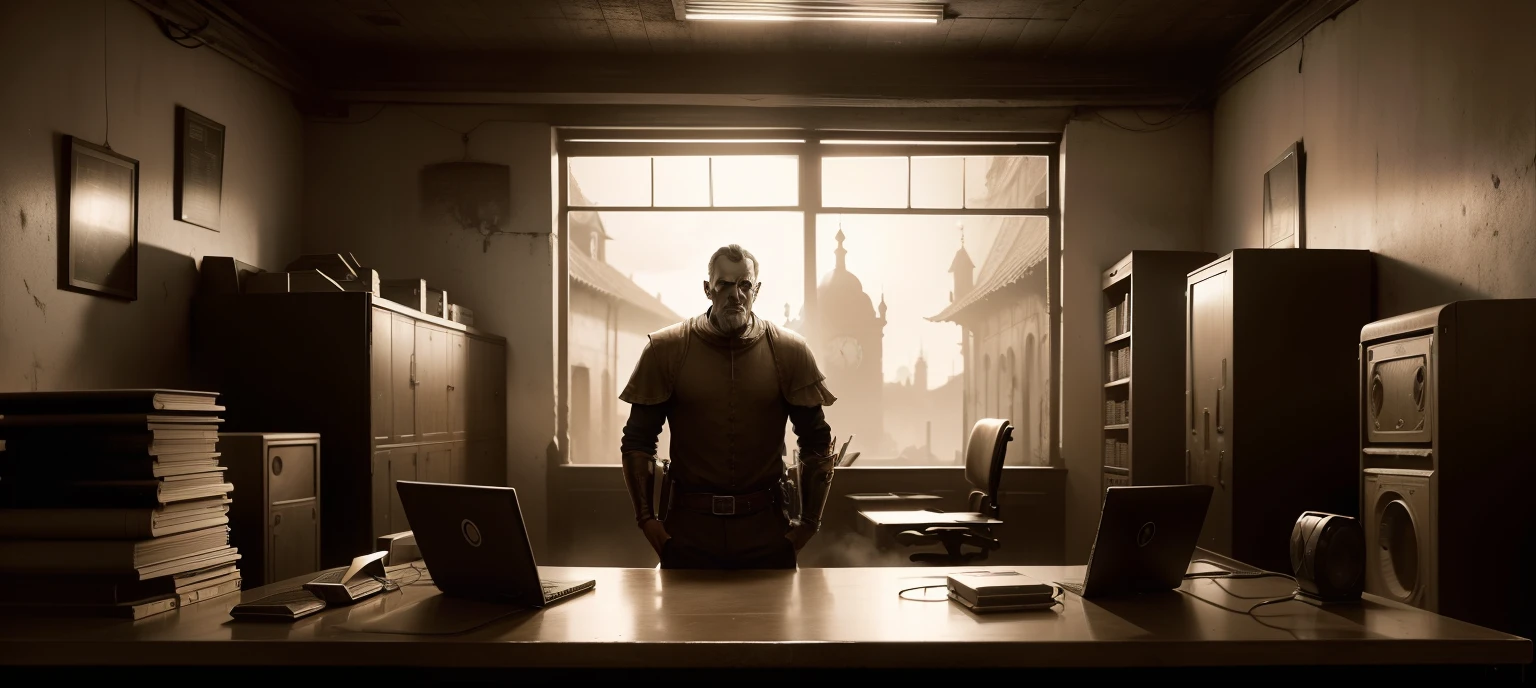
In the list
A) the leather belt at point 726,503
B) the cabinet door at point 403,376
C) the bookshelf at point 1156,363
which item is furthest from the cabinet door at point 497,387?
the bookshelf at point 1156,363

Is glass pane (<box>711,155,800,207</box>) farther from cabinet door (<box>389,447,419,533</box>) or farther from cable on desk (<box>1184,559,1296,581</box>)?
cable on desk (<box>1184,559,1296,581</box>)

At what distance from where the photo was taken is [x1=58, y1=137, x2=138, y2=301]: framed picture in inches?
173

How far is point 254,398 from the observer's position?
16.3ft

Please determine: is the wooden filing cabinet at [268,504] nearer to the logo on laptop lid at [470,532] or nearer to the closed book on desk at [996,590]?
the logo on laptop lid at [470,532]

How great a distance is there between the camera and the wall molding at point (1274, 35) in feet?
17.8

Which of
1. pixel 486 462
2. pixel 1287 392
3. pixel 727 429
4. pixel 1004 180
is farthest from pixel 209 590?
pixel 1004 180

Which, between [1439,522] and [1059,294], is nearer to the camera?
[1439,522]

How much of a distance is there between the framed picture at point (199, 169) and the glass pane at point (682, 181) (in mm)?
2748

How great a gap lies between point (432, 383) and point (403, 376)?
42 cm

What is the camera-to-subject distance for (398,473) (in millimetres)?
5250

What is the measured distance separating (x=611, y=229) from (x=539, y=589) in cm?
542

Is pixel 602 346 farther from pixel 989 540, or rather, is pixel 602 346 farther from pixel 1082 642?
pixel 1082 642

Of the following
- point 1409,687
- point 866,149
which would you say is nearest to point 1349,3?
point 866,149

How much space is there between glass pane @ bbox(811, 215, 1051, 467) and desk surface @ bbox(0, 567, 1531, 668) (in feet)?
17.0
